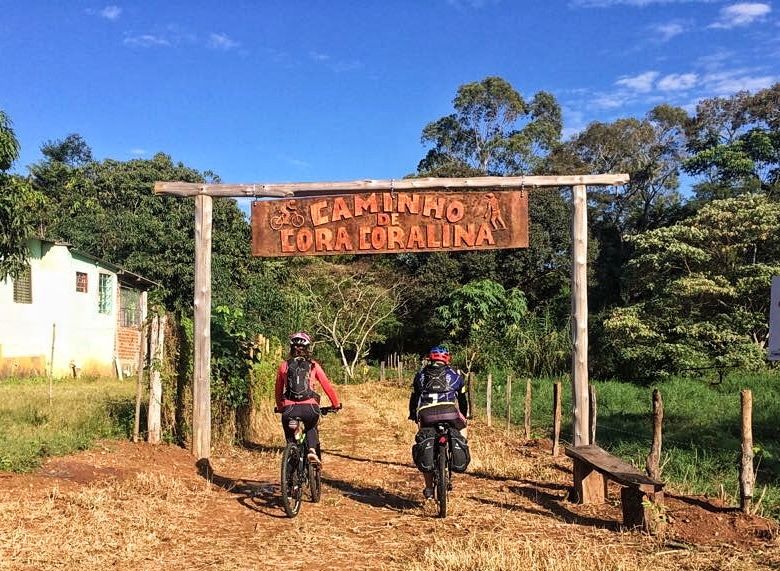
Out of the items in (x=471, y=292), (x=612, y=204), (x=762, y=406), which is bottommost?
(x=762, y=406)

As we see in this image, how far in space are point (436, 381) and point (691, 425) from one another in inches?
328

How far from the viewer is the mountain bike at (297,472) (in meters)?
6.34

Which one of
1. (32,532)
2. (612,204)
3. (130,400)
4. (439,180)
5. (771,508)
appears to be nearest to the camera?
(32,532)

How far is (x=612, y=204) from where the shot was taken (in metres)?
35.3

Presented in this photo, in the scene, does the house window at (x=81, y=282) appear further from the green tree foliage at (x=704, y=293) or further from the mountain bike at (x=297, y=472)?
the mountain bike at (x=297, y=472)

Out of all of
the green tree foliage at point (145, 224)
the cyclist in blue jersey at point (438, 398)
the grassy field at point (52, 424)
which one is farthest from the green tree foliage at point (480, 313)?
the cyclist in blue jersey at point (438, 398)

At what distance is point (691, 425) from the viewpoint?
13.0 meters

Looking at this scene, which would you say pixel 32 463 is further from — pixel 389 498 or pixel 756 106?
pixel 756 106

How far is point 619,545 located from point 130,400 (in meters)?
8.22

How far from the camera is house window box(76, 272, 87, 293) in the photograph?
75.8ft

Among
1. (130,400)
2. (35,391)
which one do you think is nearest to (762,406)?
(130,400)

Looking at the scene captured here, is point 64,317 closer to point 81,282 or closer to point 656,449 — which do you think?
point 81,282

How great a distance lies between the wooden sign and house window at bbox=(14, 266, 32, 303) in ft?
48.8

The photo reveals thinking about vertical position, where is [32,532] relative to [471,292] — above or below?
below
